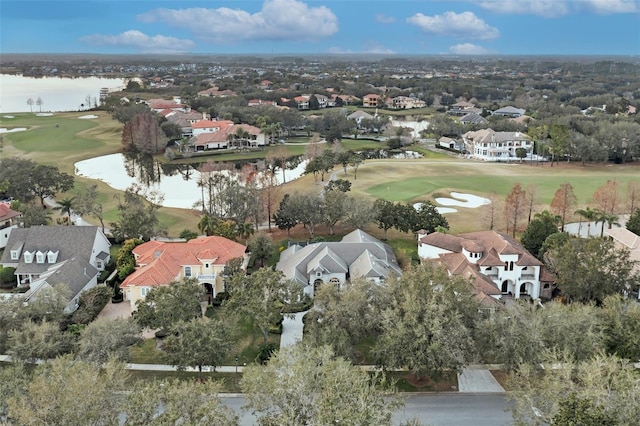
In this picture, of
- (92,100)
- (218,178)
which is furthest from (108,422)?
(92,100)

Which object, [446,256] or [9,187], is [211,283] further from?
[9,187]

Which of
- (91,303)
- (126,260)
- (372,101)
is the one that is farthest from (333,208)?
(372,101)

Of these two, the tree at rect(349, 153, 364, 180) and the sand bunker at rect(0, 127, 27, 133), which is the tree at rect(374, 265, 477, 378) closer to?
the tree at rect(349, 153, 364, 180)

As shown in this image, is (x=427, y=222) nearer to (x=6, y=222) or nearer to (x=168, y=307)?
(x=168, y=307)

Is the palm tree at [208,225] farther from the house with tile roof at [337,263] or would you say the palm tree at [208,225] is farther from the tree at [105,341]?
the tree at [105,341]

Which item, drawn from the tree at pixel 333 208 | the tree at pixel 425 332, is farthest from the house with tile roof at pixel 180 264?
the tree at pixel 425 332

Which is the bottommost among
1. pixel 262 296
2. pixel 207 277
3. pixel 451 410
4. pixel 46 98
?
pixel 451 410
